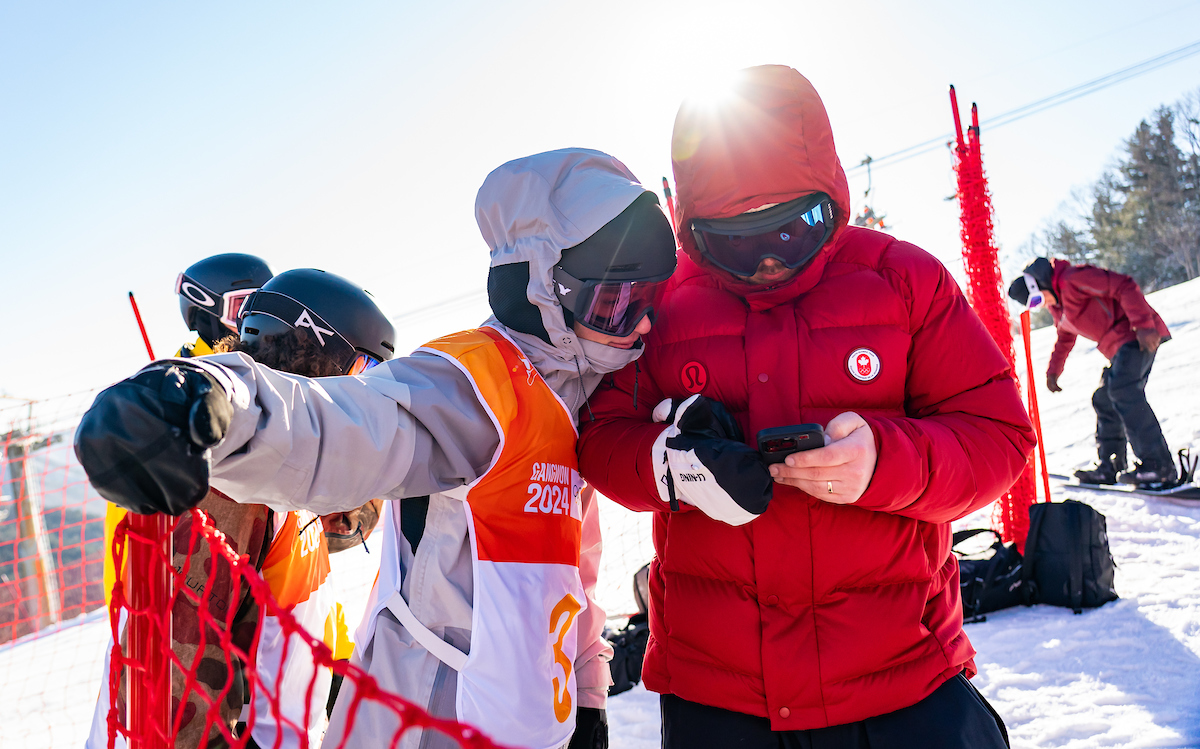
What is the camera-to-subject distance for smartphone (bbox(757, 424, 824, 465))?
Result: 1321 millimetres

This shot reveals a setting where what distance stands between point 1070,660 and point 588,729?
3.22 meters

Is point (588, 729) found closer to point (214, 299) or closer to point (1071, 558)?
point (214, 299)

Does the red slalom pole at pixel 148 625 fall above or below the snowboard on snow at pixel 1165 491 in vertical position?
above

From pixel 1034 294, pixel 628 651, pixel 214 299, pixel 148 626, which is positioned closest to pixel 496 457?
pixel 148 626

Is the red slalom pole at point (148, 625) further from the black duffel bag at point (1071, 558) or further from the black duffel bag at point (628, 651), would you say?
the black duffel bag at point (1071, 558)

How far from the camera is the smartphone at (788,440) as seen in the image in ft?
4.33

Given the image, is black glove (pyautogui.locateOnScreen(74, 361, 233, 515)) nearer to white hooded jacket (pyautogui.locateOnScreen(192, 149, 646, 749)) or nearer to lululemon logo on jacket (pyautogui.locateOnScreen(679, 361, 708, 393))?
white hooded jacket (pyautogui.locateOnScreen(192, 149, 646, 749))

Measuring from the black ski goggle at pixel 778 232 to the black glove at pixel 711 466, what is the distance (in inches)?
14.8

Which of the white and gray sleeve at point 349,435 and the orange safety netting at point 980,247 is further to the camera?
the orange safety netting at point 980,247

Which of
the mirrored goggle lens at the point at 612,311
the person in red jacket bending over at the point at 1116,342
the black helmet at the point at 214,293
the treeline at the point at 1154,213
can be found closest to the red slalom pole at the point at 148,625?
the mirrored goggle lens at the point at 612,311

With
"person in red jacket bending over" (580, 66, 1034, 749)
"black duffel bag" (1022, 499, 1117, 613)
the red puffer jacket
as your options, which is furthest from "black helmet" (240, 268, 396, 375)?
the red puffer jacket

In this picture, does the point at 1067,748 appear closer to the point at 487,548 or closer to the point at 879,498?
the point at 879,498

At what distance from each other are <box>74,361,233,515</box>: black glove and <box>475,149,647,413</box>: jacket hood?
865mm

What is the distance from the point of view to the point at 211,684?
1781 mm
